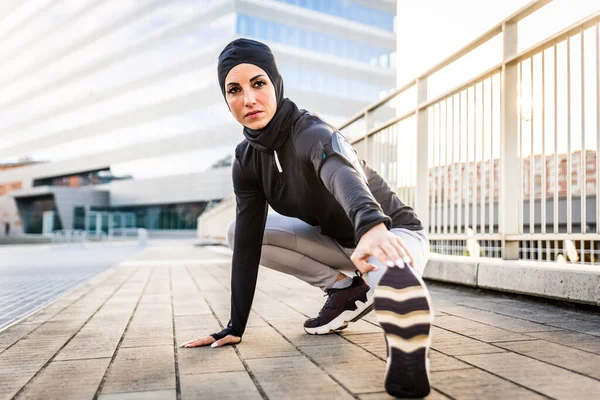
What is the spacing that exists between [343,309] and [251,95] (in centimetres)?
122

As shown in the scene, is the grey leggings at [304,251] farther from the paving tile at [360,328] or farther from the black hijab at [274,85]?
the black hijab at [274,85]

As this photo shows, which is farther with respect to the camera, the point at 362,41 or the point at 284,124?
the point at 362,41

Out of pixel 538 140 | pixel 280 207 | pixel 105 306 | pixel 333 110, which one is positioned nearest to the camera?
pixel 280 207

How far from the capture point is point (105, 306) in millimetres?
4273

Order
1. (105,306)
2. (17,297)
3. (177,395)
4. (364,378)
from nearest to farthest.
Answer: (177,395) < (364,378) < (105,306) < (17,297)

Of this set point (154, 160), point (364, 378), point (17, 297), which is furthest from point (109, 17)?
point (364, 378)

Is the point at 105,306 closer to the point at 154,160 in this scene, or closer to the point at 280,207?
the point at 280,207

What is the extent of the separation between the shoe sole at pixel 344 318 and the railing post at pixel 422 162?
8.64ft

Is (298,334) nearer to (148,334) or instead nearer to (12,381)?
(148,334)

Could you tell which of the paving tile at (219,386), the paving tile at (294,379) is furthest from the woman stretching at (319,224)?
the paving tile at (219,386)

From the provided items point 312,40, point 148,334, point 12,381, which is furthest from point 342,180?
point 312,40

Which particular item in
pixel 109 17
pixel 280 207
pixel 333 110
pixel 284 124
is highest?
pixel 109 17

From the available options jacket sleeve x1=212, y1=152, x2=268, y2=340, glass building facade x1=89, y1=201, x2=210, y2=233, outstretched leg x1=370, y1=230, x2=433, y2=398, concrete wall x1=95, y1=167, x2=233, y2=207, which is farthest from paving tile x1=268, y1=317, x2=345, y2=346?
glass building facade x1=89, y1=201, x2=210, y2=233

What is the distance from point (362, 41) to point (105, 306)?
5071 cm
